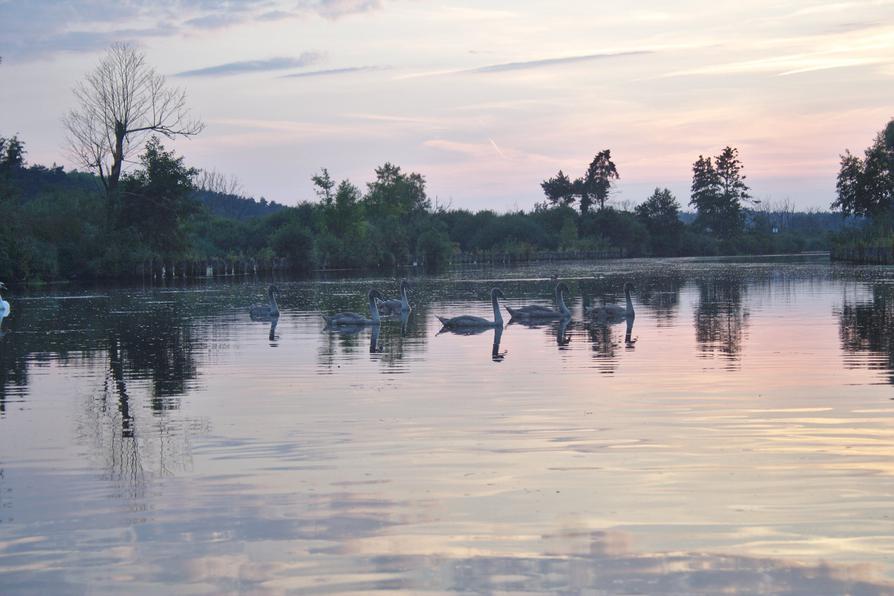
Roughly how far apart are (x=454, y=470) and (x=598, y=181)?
144 metres

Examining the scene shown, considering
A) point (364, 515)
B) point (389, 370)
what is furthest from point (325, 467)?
point (389, 370)

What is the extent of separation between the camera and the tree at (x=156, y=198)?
246ft

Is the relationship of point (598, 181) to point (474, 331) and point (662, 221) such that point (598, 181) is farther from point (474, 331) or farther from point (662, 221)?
point (474, 331)

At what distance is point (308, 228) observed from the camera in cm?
10144

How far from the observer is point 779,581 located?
22.4 feet

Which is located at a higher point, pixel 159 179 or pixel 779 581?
pixel 159 179

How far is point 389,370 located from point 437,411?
4.85m

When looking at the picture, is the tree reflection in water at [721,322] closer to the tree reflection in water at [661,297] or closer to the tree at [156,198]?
the tree reflection in water at [661,297]

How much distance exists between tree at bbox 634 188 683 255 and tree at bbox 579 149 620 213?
221 inches

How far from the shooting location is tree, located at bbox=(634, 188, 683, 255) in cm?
14488

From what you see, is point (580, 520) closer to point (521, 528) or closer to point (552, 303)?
point (521, 528)

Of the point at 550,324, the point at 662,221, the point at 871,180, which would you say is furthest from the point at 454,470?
the point at 662,221

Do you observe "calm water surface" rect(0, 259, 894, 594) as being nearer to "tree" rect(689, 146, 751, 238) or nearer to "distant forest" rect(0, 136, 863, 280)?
"distant forest" rect(0, 136, 863, 280)

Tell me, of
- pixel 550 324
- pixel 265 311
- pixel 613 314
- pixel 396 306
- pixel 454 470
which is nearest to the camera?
pixel 454 470
